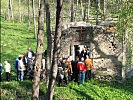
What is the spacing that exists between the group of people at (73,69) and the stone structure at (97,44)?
1903mm

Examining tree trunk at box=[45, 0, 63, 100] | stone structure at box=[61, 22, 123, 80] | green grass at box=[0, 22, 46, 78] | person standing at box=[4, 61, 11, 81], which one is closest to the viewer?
tree trunk at box=[45, 0, 63, 100]

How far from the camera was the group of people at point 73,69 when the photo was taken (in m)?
20.6

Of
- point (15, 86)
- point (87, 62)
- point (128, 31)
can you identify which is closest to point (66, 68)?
point (87, 62)

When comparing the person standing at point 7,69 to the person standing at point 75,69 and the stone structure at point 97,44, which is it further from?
the stone structure at point 97,44

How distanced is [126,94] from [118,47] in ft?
11.9

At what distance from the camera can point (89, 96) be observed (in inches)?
806

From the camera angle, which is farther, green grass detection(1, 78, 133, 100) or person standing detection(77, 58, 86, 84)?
person standing detection(77, 58, 86, 84)

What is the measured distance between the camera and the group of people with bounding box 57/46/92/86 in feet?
67.7

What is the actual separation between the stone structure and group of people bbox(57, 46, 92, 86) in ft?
6.24

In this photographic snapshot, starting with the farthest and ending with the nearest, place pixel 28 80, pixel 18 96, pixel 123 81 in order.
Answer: pixel 123 81
pixel 28 80
pixel 18 96

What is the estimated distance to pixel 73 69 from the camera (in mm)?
21250

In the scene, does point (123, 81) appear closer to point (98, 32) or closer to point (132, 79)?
point (132, 79)

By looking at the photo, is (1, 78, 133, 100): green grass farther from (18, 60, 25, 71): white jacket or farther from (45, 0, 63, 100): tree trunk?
(45, 0, 63, 100): tree trunk

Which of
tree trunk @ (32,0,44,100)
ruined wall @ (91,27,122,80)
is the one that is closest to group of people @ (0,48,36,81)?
tree trunk @ (32,0,44,100)
